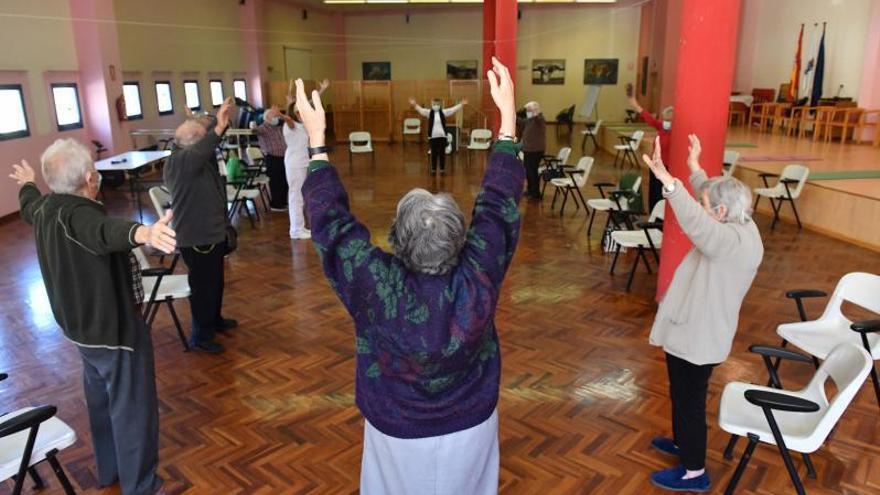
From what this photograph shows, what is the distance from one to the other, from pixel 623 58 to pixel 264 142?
1667 centimetres

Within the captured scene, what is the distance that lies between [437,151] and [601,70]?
12.5m

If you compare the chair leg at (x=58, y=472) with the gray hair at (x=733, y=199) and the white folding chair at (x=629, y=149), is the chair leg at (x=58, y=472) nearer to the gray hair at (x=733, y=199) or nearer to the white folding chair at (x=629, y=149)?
the gray hair at (x=733, y=199)

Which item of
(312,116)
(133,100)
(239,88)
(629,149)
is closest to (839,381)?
(312,116)

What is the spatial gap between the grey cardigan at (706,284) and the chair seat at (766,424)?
0.94ft

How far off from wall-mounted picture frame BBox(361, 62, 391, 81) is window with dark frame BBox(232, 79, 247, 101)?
280 inches

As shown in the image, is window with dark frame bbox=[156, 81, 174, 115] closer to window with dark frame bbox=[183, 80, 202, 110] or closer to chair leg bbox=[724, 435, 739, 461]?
window with dark frame bbox=[183, 80, 202, 110]

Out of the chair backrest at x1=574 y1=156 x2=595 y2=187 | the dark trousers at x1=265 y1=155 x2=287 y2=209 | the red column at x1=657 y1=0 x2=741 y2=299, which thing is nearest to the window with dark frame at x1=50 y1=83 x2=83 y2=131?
the dark trousers at x1=265 y1=155 x2=287 y2=209

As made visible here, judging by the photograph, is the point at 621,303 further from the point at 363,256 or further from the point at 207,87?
the point at 207,87

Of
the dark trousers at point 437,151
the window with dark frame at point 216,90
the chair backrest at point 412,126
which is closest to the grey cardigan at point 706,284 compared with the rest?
the dark trousers at point 437,151

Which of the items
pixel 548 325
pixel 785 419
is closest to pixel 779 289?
pixel 548 325

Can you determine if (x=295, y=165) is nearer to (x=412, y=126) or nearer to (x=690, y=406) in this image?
(x=690, y=406)

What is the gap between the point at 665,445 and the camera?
309cm

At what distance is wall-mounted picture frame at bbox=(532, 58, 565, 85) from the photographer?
2219 cm

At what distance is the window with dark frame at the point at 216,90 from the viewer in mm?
15219
